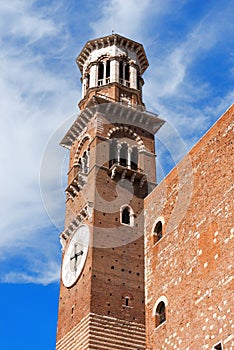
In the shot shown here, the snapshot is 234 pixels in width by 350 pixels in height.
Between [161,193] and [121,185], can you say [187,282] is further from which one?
[121,185]

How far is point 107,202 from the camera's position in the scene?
22609 mm

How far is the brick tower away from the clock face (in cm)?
4

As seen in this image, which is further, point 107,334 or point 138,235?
point 138,235

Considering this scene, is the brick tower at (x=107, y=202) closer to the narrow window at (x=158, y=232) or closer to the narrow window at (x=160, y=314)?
the narrow window at (x=160, y=314)

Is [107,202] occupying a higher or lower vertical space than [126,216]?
higher

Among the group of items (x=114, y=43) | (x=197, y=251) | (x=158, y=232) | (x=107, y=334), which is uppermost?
(x=114, y=43)

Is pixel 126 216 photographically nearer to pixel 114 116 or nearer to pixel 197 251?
pixel 114 116

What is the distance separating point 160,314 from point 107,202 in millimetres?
5079

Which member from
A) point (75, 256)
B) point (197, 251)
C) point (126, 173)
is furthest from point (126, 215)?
point (197, 251)

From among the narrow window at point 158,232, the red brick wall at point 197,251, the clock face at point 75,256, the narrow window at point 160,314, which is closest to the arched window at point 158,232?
the narrow window at point 158,232

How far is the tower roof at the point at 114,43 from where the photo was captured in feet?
96.8

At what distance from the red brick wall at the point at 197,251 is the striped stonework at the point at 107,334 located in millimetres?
441

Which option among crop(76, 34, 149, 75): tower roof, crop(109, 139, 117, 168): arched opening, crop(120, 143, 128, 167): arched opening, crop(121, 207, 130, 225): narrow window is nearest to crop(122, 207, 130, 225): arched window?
crop(121, 207, 130, 225): narrow window

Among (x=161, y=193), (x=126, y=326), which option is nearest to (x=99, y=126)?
(x=161, y=193)
